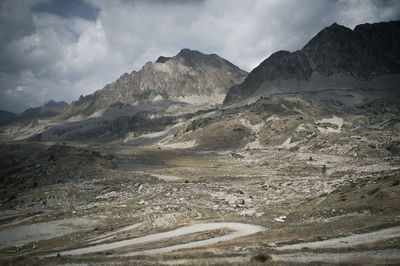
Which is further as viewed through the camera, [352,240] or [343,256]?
[352,240]

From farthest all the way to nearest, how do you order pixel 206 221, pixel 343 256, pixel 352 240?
pixel 206 221 < pixel 352 240 < pixel 343 256

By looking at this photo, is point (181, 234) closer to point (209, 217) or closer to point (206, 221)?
point (206, 221)

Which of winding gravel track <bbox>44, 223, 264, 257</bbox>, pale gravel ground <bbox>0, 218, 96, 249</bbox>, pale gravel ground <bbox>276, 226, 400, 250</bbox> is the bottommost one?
pale gravel ground <bbox>0, 218, 96, 249</bbox>

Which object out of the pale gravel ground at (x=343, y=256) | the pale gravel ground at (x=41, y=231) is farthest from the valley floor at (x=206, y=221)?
the pale gravel ground at (x=41, y=231)

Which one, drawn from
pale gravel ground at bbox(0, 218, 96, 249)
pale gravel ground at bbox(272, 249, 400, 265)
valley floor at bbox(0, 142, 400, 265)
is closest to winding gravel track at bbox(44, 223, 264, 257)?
valley floor at bbox(0, 142, 400, 265)

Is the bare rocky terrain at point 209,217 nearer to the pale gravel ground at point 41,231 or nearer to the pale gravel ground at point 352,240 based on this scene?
the pale gravel ground at point 352,240

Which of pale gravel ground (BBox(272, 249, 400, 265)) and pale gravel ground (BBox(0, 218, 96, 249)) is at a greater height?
pale gravel ground (BBox(272, 249, 400, 265))

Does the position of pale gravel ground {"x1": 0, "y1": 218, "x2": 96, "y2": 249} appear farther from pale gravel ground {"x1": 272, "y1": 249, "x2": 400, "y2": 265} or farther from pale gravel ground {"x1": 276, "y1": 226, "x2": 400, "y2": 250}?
pale gravel ground {"x1": 272, "y1": 249, "x2": 400, "y2": 265}

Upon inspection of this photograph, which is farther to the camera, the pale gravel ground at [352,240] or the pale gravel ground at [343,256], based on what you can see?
the pale gravel ground at [352,240]

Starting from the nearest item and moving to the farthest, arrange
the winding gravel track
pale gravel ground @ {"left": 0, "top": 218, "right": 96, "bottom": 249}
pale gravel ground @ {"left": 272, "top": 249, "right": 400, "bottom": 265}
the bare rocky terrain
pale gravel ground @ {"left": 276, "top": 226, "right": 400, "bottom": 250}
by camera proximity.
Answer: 1. pale gravel ground @ {"left": 272, "top": 249, "right": 400, "bottom": 265}
2. pale gravel ground @ {"left": 276, "top": 226, "right": 400, "bottom": 250}
3. the bare rocky terrain
4. the winding gravel track
5. pale gravel ground @ {"left": 0, "top": 218, "right": 96, "bottom": 249}

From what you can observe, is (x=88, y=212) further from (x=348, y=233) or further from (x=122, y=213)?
(x=348, y=233)


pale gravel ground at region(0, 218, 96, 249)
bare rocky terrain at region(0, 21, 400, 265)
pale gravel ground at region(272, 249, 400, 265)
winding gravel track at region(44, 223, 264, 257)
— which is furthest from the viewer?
pale gravel ground at region(0, 218, 96, 249)

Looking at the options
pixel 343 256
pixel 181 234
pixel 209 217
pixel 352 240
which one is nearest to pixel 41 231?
pixel 181 234

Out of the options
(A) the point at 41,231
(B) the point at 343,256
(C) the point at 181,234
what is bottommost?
(A) the point at 41,231
